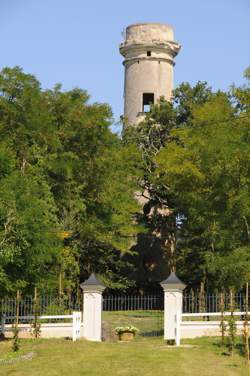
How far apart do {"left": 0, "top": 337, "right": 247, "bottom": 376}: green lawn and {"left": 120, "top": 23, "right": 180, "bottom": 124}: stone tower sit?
3685 cm

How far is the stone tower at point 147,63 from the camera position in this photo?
66.5 metres

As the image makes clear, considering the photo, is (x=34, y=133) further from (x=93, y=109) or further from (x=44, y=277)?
(x=44, y=277)

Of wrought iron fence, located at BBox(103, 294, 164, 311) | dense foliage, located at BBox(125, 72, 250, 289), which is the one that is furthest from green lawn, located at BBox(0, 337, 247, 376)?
wrought iron fence, located at BBox(103, 294, 164, 311)

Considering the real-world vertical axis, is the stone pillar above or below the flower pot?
above

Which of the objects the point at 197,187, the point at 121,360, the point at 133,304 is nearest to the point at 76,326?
the point at 121,360

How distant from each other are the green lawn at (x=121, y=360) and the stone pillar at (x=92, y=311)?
210 centimetres

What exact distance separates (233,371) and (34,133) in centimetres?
2532

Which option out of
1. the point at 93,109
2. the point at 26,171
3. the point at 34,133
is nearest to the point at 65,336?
the point at 26,171

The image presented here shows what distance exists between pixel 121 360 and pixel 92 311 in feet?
20.2

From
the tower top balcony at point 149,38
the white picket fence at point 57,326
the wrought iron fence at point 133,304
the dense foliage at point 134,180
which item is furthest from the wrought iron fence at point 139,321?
the tower top balcony at point 149,38

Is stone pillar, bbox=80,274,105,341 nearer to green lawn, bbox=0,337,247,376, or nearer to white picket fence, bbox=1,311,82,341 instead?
white picket fence, bbox=1,311,82,341

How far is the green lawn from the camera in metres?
26.0

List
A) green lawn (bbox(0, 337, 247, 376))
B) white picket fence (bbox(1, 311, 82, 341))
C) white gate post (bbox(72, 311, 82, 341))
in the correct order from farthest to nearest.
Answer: white picket fence (bbox(1, 311, 82, 341)) < white gate post (bbox(72, 311, 82, 341)) < green lawn (bbox(0, 337, 247, 376))

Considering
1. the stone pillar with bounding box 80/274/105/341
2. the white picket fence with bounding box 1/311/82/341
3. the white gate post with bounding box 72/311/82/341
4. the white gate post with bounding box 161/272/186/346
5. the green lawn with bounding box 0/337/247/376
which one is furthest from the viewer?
the stone pillar with bounding box 80/274/105/341
